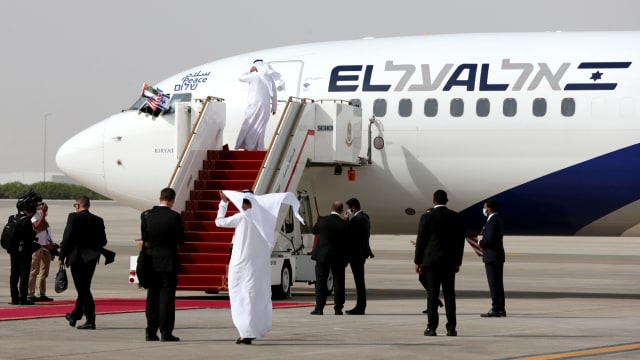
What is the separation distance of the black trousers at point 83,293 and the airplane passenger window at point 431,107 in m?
9.49

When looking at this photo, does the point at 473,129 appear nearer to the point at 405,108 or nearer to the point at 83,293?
the point at 405,108

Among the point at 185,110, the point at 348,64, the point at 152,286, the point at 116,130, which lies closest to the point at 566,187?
the point at 348,64

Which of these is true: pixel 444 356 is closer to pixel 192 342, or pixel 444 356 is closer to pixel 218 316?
pixel 192 342

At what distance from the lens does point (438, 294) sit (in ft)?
57.9

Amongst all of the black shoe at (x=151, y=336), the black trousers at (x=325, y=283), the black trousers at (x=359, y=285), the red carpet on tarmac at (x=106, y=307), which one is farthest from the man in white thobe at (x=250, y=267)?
the black trousers at (x=359, y=285)

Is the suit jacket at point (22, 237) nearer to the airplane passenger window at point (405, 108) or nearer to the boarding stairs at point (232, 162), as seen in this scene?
the boarding stairs at point (232, 162)

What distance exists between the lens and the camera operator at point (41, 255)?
23125mm

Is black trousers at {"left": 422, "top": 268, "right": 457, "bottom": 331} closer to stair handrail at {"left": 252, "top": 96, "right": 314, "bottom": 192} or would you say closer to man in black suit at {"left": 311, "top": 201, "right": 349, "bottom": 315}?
man in black suit at {"left": 311, "top": 201, "right": 349, "bottom": 315}

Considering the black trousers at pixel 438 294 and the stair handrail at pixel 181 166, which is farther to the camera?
the stair handrail at pixel 181 166

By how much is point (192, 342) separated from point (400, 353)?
9.02 feet

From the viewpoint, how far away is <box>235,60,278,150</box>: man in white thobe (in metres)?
25.5

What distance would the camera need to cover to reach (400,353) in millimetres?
15328

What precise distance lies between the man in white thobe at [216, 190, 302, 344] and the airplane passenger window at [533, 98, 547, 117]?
981 cm

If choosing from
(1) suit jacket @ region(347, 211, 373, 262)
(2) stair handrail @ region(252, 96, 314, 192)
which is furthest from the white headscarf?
(2) stair handrail @ region(252, 96, 314, 192)
